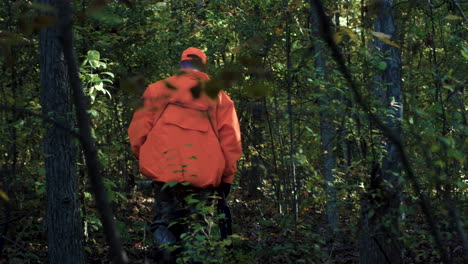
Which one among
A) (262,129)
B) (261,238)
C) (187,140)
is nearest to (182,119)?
(187,140)

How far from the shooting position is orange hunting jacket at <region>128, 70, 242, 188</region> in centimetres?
467

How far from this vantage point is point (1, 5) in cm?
710

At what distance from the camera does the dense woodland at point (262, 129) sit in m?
1.69

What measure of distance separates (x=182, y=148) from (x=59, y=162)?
54.9 inches

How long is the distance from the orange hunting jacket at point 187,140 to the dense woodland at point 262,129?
281 mm

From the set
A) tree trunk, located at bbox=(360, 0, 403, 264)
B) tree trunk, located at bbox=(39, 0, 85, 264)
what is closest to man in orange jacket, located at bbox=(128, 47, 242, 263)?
tree trunk, located at bbox=(39, 0, 85, 264)

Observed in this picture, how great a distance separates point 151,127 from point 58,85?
1.06 m

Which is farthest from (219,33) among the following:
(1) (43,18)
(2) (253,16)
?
(1) (43,18)

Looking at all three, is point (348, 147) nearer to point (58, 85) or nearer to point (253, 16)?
point (253, 16)

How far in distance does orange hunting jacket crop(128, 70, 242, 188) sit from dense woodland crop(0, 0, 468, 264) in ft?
0.92

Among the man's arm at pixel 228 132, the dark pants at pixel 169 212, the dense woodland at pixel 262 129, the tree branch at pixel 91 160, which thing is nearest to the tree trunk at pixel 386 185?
the dense woodland at pixel 262 129

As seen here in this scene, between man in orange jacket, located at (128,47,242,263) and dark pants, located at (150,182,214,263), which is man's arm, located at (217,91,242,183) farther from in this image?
dark pants, located at (150,182,214,263)

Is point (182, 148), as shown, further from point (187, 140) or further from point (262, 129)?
point (262, 129)

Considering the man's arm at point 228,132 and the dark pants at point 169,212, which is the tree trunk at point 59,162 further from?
the man's arm at point 228,132
